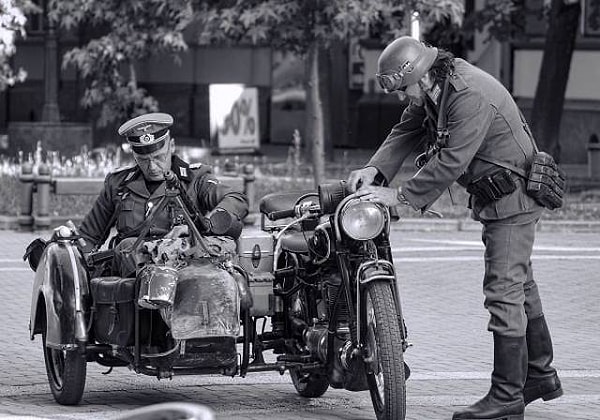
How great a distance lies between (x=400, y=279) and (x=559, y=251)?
285 cm

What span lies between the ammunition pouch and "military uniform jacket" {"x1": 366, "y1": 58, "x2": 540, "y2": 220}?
0.03 m

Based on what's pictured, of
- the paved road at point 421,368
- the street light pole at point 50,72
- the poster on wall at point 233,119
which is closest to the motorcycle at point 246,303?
the paved road at point 421,368

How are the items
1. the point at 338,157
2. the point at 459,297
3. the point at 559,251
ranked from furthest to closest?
the point at 338,157, the point at 559,251, the point at 459,297

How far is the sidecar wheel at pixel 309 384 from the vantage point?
7.97 m

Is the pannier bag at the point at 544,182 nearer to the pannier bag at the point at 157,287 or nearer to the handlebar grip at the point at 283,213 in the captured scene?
the handlebar grip at the point at 283,213

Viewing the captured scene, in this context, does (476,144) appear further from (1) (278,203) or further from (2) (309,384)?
(2) (309,384)

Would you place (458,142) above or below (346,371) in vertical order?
Result: above

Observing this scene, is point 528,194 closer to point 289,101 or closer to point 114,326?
point 114,326

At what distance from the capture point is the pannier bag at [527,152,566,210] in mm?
7289

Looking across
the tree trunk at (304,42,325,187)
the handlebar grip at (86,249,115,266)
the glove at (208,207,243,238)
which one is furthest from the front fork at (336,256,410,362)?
the tree trunk at (304,42,325,187)

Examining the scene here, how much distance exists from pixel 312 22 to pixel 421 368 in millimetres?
10858

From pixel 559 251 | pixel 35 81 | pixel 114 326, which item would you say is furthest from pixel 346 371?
pixel 35 81

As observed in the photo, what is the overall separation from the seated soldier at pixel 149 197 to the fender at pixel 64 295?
6.6 inches

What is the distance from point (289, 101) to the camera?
31109mm
